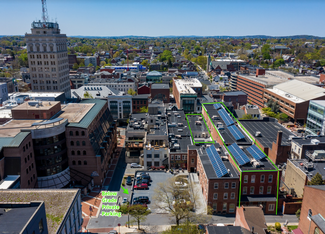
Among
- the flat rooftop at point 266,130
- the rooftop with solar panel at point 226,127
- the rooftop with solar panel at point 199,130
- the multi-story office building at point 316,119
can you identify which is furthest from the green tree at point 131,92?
the multi-story office building at point 316,119

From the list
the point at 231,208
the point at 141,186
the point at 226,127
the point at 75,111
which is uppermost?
the point at 75,111

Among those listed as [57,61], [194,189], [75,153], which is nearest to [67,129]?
[75,153]

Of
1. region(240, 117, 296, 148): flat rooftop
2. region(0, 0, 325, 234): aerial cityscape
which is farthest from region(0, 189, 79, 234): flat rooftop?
region(240, 117, 296, 148): flat rooftop

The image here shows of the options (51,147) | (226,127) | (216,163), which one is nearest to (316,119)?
(226,127)

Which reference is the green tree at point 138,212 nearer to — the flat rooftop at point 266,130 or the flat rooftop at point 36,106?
the flat rooftop at point 36,106

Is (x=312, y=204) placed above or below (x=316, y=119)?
below

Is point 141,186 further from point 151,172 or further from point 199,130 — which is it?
point 199,130

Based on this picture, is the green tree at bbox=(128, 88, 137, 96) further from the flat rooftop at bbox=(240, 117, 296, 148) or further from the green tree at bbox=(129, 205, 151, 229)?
the green tree at bbox=(129, 205, 151, 229)
